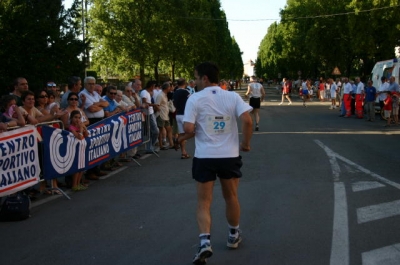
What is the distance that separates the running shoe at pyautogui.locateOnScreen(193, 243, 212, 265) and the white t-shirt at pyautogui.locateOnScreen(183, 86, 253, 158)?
2.81ft

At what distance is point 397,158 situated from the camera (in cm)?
1164

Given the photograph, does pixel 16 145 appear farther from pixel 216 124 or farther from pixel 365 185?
pixel 365 185

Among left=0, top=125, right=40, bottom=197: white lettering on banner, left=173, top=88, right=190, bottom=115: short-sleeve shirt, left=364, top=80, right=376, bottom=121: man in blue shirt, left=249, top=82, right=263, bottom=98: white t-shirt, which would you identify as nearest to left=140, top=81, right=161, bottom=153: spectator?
left=173, top=88, right=190, bottom=115: short-sleeve shirt

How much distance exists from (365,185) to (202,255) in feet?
14.9

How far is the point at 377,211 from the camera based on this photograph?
692 centimetres

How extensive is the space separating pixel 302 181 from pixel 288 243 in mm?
3546

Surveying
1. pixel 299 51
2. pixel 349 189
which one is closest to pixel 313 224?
pixel 349 189

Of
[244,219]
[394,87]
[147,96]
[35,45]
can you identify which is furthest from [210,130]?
[394,87]

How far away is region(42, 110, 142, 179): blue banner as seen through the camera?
8289mm

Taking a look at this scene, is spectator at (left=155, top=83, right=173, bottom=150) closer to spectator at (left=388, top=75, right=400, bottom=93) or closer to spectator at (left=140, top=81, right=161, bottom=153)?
spectator at (left=140, top=81, right=161, bottom=153)

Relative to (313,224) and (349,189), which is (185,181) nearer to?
(349,189)

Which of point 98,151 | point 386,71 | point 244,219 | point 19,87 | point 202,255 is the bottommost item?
point 244,219

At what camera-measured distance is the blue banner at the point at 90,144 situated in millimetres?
8289

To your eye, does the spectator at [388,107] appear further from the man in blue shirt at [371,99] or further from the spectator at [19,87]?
the spectator at [19,87]
